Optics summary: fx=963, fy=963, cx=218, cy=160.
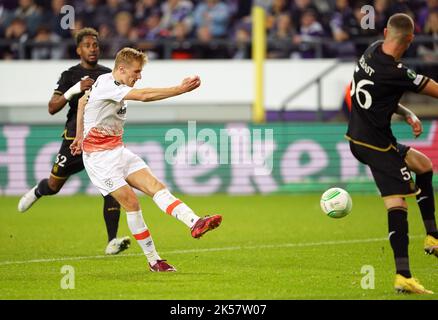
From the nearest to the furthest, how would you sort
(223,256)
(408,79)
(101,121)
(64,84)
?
(408,79) → (101,121) → (223,256) → (64,84)

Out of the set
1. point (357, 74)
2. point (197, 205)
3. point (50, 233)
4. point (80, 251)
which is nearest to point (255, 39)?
point (197, 205)

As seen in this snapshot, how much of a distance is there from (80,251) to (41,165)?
7292 mm

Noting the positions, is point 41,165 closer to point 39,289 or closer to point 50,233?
point 50,233

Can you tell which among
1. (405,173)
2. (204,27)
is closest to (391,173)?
(405,173)

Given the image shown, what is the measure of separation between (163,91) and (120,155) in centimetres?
111

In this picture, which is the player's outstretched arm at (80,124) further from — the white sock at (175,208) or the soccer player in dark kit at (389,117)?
the soccer player in dark kit at (389,117)

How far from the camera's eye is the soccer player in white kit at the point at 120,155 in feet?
28.9

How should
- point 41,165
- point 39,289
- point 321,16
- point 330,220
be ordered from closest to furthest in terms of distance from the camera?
point 39,289 → point 330,220 → point 41,165 → point 321,16

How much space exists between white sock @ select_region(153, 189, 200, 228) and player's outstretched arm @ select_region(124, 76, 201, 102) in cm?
98

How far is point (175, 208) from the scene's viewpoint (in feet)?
29.0

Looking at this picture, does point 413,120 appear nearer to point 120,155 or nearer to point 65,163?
point 120,155

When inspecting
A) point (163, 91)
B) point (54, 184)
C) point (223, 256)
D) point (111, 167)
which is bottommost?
point (223, 256)

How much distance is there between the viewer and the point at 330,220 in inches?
540

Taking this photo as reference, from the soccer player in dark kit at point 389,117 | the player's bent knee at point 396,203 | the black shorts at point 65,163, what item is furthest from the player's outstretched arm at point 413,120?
the black shorts at point 65,163
